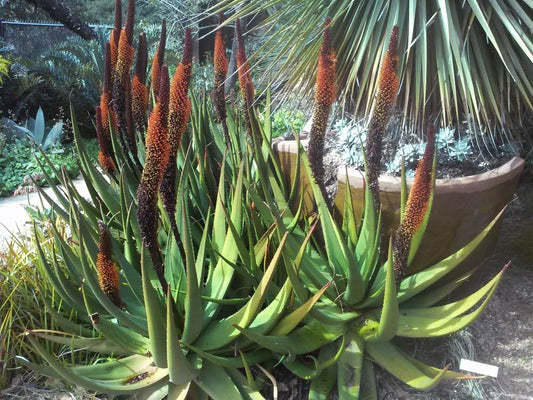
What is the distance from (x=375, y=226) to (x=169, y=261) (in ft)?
2.97

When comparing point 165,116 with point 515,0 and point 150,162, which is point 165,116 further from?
point 515,0

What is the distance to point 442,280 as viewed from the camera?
2.71 m

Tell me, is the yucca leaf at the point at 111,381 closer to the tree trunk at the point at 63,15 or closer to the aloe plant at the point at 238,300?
the aloe plant at the point at 238,300

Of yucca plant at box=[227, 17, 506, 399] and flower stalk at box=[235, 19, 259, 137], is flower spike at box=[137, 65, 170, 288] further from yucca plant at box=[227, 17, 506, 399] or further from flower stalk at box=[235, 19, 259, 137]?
flower stalk at box=[235, 19, 259, 137]

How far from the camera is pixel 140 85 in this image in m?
2.57

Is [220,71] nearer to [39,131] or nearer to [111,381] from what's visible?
[111,381]

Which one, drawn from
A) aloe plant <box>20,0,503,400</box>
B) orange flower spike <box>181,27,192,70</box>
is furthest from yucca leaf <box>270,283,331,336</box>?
orange flower spike <box>181,27,192,70</box>

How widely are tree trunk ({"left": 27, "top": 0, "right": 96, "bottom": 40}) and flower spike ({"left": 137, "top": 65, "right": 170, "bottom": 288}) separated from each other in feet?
34.0

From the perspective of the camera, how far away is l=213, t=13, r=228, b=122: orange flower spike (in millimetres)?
2732

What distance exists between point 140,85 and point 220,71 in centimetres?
42

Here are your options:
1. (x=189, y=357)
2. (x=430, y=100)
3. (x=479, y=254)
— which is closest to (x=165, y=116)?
(x=189, y=357)

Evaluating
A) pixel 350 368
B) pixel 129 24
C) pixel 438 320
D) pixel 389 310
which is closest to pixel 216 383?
pixel 350 368

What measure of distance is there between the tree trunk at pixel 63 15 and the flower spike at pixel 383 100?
33.7ft

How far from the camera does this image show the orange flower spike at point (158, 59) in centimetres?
254
